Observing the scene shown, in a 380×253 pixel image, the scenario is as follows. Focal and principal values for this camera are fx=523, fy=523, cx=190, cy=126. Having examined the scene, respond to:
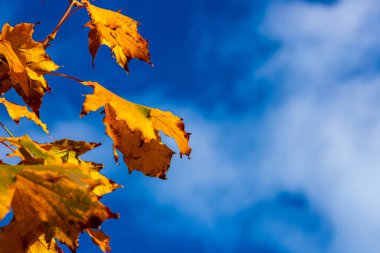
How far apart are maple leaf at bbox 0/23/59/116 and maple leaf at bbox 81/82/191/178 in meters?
0.26

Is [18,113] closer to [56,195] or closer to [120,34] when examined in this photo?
[120,34]

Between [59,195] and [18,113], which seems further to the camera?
[18,113]

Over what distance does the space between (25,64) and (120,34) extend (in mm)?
609

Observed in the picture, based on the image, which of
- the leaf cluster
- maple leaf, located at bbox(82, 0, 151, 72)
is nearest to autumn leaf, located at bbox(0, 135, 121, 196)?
the leaf cluster

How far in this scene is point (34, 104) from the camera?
2477mm

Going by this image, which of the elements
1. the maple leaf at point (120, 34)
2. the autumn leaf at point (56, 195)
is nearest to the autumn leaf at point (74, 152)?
the maple leaf at point (120, 34)

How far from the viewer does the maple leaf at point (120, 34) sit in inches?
111

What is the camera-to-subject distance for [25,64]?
8.00ft

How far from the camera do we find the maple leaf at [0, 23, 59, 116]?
7.89 ft

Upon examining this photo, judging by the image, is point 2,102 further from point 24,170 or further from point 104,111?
point 24,170

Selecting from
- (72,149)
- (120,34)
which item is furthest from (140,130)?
(120,34)

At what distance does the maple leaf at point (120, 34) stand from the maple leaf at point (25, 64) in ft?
1.41

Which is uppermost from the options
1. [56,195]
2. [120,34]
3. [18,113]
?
[120,34]

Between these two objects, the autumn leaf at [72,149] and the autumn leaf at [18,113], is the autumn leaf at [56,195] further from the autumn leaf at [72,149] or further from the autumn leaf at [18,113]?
the autumn leaf at [18,113]
